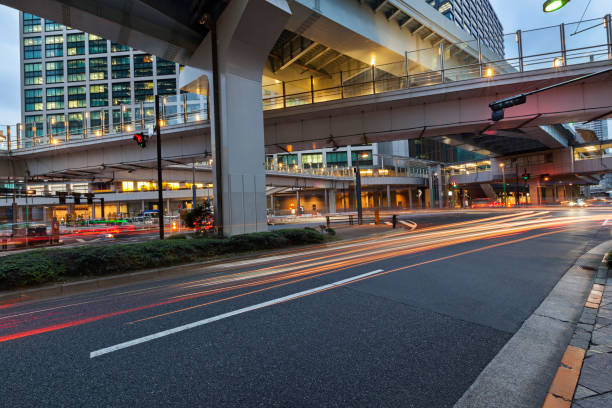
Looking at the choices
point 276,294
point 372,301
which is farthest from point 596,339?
point 276,294

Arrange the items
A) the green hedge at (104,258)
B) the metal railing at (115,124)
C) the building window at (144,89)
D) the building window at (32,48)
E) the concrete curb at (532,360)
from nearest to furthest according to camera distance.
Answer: the concrete curb at (532,360)
the green hedge at (104,258)
the metal railing at (115,124)
the building window at (144,89)
the building window at (32,48)

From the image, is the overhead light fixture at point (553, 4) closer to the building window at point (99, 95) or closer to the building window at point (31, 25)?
the building window at point (99, 95)

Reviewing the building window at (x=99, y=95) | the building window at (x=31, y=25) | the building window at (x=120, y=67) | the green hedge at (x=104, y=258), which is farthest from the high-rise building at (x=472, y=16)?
the building window at (x=31, y=25)

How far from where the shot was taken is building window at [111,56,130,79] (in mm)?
78750

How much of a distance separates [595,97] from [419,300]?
16.9 m

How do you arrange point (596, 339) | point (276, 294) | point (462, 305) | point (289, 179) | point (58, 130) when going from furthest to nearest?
point (289, 179) < point (58, 130) < point (276, 294) < point (462, 305) < point (596, 339)

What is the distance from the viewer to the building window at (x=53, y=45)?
78.9 meters

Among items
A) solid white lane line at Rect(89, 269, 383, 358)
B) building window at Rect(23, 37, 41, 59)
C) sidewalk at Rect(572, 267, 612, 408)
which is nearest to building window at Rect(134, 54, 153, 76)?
building window at Rect(23, 37, 41, 59)

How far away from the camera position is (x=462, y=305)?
5.44m

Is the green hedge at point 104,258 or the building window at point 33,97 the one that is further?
the building window at point 33,97

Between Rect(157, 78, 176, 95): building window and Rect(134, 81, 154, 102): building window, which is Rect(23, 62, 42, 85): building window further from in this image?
Rect(157, 78, 176, 95): building window

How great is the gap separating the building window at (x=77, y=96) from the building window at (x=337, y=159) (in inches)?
2674

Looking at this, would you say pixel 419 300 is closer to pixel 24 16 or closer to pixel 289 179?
pixel 289 179

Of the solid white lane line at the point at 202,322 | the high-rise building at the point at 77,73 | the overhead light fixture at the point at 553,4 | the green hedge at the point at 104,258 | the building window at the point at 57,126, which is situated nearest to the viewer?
the solid white lane line at the point at 202,322
